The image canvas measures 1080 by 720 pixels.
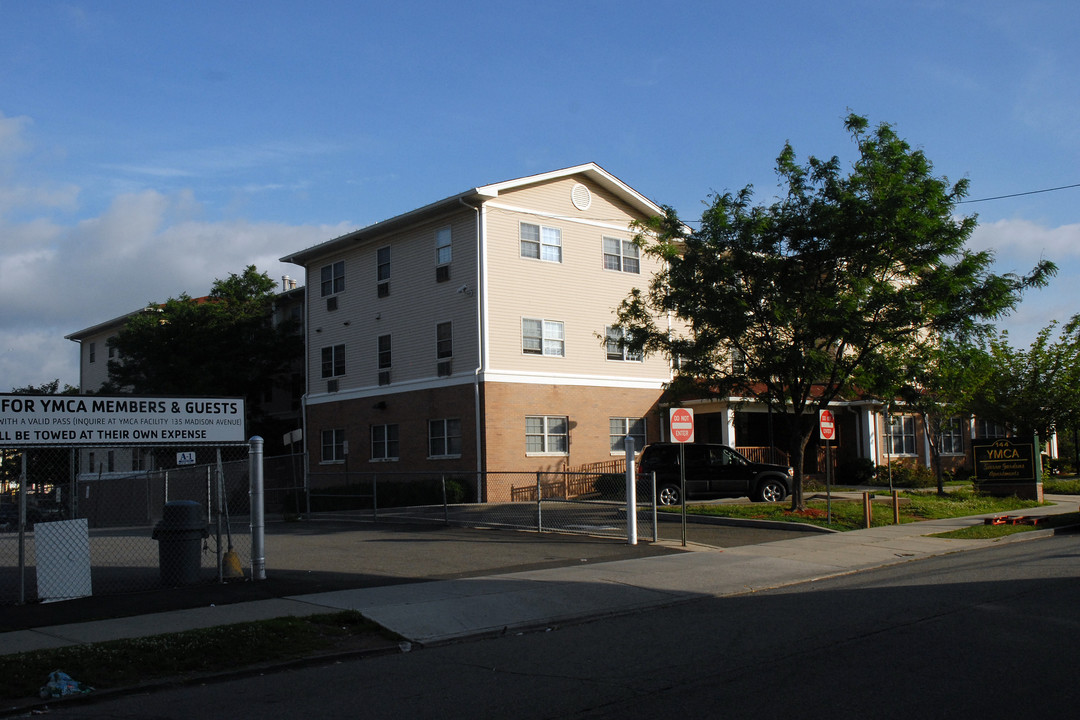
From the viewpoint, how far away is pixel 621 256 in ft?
108

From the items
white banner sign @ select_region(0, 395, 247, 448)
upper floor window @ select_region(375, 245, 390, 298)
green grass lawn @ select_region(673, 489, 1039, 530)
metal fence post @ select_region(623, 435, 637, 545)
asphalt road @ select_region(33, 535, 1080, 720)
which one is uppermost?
upper floor window @ select_region(375, 245, 390, 298)

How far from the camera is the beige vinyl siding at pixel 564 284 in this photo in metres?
29.4

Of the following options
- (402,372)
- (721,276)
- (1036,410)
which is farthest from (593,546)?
(1036,410)

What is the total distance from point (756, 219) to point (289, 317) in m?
25.9

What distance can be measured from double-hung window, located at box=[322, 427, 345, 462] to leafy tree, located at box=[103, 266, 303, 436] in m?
4.99

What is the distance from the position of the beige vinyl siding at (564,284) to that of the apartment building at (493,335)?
0.05 meters

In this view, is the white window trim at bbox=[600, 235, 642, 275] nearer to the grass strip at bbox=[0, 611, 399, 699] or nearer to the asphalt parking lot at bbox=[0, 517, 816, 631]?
the asphalt parking lot at bbox=[0, 517, 816, 631]

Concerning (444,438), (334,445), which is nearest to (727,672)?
(444,438)

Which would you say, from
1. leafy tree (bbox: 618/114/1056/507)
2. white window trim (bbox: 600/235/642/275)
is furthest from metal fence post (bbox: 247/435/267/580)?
white window trim (bbox: 600/235/642/275)

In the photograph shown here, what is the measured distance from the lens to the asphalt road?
6.37m

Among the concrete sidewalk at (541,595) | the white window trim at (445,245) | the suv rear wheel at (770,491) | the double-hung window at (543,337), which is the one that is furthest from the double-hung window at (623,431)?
the concrete sidewalk at (541,595)

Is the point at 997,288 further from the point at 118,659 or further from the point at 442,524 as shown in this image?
the point at 118,659

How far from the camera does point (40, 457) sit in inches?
1400

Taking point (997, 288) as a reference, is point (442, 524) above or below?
below
